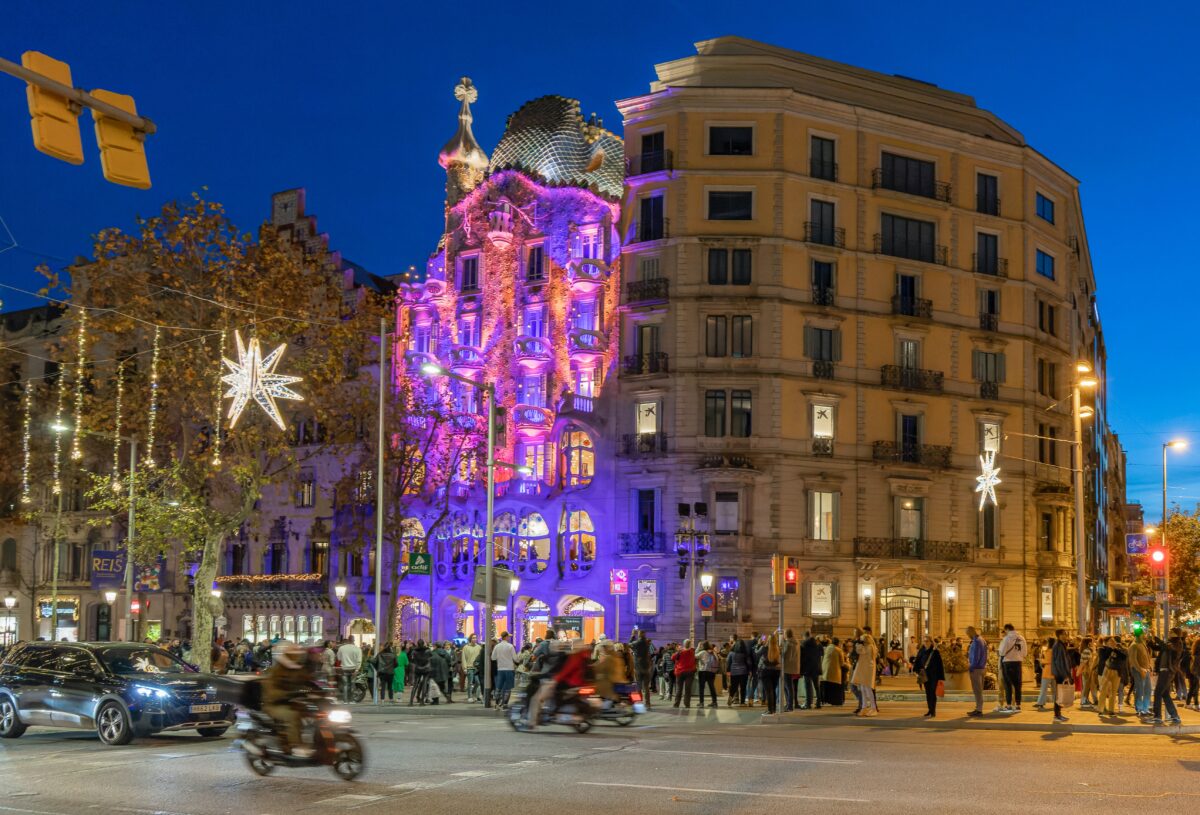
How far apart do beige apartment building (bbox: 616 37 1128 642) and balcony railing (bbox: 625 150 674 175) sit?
0.09 metres

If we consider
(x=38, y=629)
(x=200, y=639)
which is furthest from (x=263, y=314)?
(x=38, y=629)

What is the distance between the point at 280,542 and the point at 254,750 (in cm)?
4942

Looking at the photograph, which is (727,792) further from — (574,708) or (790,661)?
(790,661)

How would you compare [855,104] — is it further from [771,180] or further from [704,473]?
[704,473]

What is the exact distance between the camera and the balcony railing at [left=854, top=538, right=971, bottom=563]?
54.2 meters

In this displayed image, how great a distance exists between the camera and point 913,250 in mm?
56969

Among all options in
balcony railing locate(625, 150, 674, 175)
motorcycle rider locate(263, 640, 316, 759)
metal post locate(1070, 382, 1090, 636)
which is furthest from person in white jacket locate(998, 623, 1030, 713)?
balcony railing locate(625, 150, 674, 175)

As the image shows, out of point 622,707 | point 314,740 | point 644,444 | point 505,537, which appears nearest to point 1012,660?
point 622,707

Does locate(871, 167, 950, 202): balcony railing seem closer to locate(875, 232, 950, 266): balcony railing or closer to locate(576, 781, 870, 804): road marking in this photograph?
locate(875, 232, 950, 266): balcony railing

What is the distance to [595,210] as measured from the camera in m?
56.6

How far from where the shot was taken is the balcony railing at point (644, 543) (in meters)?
52.7

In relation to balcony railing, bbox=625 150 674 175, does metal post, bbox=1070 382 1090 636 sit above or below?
below

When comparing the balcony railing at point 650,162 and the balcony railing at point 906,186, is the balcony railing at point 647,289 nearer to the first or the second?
the balcony railing at point 650,162

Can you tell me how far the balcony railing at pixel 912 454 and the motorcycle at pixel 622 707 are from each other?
31.0 metres
